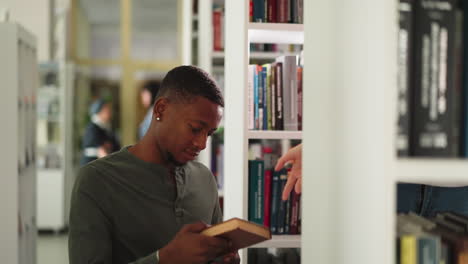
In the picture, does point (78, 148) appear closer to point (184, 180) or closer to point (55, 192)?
point (55, 192)

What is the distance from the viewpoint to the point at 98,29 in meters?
7.77

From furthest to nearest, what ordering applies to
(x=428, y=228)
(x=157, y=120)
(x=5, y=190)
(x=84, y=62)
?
(x=84, y=62) → (x=5, y=190) → (x=157, y=120) → (x=428, y=228)

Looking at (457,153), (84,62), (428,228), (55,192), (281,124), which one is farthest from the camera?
(84,62)

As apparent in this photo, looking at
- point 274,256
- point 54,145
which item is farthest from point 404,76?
point 54,145

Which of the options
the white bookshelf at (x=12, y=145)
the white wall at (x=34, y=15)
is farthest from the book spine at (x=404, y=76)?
the white wall at (x=34, y=15)

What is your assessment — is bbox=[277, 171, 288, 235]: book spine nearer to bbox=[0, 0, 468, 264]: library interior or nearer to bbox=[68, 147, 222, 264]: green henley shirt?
bbox=[0, 0, 468, 264]: library interior

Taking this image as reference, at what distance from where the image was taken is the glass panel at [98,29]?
741 centimetres

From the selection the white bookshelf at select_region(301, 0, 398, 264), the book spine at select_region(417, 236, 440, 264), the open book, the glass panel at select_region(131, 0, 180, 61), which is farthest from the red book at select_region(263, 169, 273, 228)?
the glass panel at select_region(131, 0, 180, 61)

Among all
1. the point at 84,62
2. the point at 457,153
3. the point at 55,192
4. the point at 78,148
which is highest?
the point at 84,62

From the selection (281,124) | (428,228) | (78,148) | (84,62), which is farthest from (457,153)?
(84,62)

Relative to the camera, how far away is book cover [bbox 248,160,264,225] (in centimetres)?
193

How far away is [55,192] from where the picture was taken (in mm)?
5773

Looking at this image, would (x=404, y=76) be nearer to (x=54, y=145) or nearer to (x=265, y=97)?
(x=265, y=97)

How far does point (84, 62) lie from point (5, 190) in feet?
15.7
